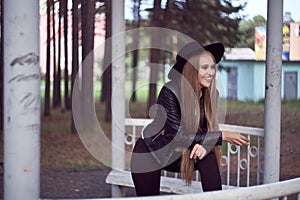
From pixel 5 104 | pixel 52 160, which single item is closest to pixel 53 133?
pixel 52 160

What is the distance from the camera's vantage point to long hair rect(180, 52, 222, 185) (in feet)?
10.3

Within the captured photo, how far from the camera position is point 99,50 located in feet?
20.1

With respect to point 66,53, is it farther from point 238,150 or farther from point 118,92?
point 238,150

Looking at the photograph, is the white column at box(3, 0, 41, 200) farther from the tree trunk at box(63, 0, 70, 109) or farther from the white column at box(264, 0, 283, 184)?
the tree trunk at box(63, 0, 70, 109)

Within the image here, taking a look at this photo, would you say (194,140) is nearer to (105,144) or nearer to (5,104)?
(5,104)

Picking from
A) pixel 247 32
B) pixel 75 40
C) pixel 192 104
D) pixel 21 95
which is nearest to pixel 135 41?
pixel 247 32

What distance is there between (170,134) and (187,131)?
103 mm

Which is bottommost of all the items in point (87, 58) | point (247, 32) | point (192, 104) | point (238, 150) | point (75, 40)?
point (238, 150)

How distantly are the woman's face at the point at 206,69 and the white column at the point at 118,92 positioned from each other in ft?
4.46

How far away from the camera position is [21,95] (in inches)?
84.2

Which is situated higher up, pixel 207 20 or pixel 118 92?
pixel 207 20

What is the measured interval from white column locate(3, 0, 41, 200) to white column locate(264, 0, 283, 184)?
75.1 inches

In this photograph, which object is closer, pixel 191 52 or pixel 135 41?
pixel 191 52

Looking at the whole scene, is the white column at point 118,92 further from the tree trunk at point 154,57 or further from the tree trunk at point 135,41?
the tree trunk at point 154,57
